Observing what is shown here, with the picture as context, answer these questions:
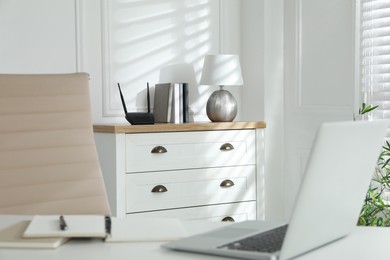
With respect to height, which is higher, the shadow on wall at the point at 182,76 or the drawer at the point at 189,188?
the shadow on wall at the point at 182,76

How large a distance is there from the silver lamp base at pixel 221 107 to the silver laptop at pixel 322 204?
2.52m

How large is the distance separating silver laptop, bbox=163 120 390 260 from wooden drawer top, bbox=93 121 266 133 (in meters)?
2.04

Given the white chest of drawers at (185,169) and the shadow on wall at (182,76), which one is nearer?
the white chest of drawers at (185,169)

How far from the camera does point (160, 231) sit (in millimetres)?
1425

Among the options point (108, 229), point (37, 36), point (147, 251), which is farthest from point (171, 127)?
point (147, 251)

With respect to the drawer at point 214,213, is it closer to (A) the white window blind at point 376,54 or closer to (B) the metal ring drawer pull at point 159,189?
(B) the metal ring drawer pull at point 159,189

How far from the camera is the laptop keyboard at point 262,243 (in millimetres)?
1221

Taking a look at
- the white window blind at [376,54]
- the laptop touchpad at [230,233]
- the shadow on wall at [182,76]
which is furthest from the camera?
the shadow on wall at [182,76]

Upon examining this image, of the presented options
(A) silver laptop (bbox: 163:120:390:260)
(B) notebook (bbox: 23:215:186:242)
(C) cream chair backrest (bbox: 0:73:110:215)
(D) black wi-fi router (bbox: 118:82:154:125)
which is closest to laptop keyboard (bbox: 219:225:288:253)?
(A) silver laptop (bbox: 163:120:390:260)

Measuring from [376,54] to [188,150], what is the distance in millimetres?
1151

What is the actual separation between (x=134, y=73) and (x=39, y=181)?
174 centimetres

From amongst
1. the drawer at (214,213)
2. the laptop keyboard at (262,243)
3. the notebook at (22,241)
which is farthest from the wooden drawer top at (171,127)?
the laptop keyboard at (262,243)

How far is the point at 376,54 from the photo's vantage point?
383cm

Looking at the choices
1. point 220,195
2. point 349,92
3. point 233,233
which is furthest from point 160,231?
point 349,92
